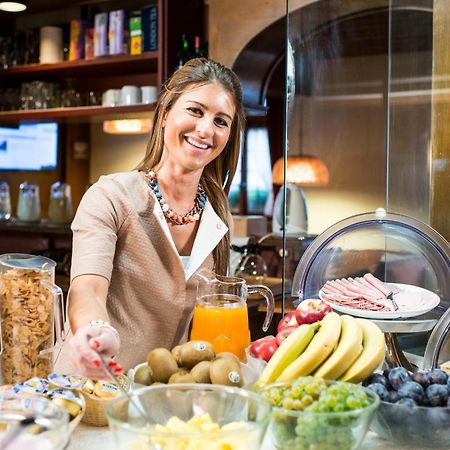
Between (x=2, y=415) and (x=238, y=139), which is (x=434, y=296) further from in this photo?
(x=2, y=415)

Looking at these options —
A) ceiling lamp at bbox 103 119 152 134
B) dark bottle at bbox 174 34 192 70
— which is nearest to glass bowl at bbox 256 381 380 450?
dark bottle at bbox 174 34 192 70

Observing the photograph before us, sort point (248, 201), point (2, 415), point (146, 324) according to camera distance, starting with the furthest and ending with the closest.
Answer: point (248, 201) < point (146, 324) < point (2, 415)

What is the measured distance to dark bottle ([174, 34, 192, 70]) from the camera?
15.7 ft

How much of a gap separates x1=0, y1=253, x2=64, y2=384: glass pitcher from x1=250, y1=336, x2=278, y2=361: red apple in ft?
1.40

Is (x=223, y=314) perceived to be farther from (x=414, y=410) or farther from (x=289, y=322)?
(x=414, y=410)

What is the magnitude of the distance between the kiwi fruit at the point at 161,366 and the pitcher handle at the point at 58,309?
0.30 metres

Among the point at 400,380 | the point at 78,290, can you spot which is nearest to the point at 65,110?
the point at 78,290

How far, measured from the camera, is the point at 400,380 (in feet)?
4.30

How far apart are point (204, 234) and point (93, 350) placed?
0.89m

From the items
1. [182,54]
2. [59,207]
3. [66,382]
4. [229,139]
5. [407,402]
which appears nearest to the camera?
[407,402]

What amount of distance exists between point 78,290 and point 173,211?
49cm

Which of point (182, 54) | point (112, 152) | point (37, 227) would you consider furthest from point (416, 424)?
point (112, 152)

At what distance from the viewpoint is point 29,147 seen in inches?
253

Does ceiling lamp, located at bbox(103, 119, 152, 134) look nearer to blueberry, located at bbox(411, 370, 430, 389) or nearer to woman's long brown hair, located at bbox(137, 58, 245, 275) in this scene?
woman's long brown hair, located at bbox(137, 58, 245, 275)
